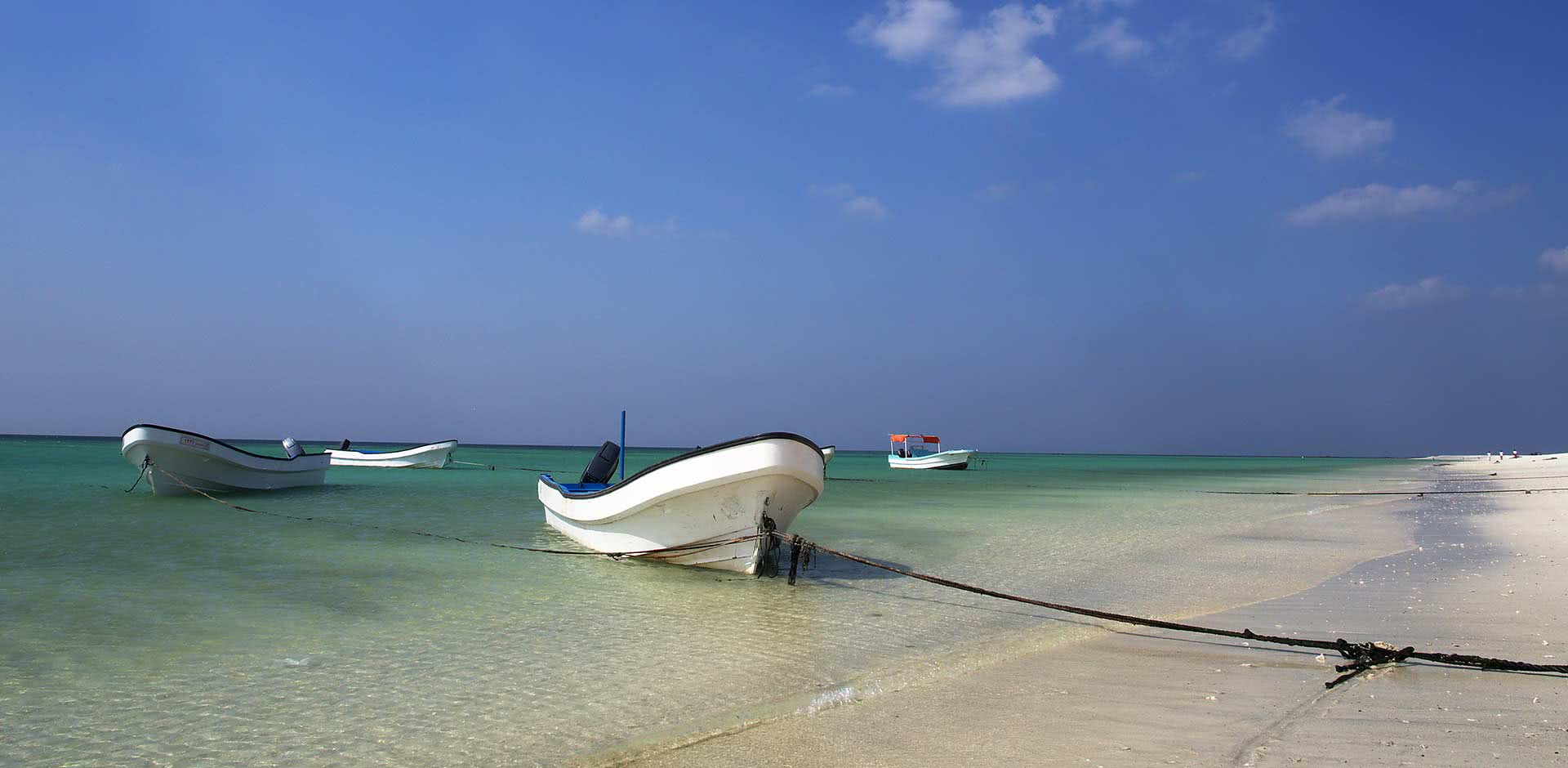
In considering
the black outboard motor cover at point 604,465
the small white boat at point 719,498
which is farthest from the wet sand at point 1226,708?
the black outboard motor cover at point 604,465

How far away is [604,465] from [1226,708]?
44.5ft

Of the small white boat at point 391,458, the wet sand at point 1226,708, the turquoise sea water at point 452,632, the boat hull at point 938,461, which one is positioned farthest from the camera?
the boat hull at point 938,461

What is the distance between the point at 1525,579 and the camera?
9.77 metres

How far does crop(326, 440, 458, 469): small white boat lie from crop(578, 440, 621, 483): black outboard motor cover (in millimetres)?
27810

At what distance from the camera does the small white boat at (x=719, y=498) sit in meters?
10.3

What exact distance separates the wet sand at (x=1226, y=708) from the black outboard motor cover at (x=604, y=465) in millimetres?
11071

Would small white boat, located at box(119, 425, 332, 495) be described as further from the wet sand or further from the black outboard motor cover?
the wet sand

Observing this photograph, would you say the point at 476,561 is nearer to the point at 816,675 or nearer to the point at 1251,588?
the point at 816,675

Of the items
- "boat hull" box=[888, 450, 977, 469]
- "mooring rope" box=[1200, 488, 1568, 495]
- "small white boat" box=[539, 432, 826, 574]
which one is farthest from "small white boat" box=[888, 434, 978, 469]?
"small white boat" box=[539, 432, 826, 574]

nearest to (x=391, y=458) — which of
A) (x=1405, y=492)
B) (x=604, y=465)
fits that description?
(x=604, y=465)

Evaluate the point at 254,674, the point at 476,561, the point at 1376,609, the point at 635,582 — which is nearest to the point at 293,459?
the point at 476,561

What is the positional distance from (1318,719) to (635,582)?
7.31 m

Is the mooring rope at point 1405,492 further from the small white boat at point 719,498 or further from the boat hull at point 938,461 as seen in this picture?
the small white boat at point 719,498

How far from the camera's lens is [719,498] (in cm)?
1070
